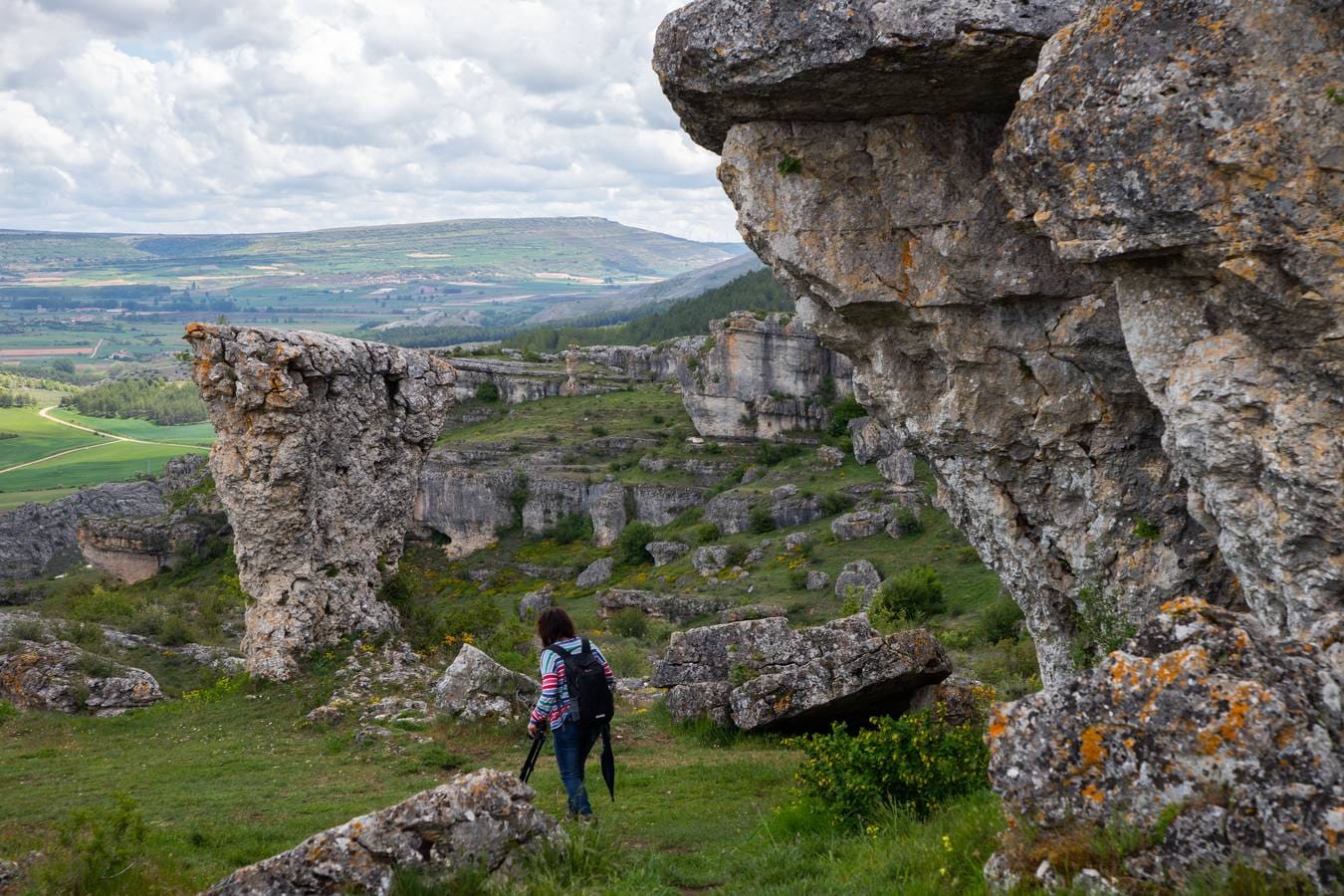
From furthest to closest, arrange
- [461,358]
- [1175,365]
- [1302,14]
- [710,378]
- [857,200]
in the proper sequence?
1. [461,358]
2. [710,378]
3. [857,200]
4. [1175,365]
5. [1302,14]

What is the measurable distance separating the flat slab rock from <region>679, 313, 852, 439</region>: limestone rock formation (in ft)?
206

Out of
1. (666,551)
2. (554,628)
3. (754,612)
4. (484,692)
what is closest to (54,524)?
(666,551)

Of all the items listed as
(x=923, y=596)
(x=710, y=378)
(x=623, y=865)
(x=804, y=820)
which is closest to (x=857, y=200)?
(x=804, y=820)

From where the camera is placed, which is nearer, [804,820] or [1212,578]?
[804,820]

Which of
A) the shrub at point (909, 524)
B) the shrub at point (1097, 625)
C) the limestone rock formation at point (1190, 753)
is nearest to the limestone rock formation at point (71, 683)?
the shrub at point (1097, 625)

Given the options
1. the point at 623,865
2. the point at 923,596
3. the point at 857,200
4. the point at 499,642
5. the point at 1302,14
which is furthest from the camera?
the point at 923,596

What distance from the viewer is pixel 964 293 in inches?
434

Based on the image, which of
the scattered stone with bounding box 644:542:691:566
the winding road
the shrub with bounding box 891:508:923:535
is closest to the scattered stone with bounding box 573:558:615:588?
the scattered stone with bounding box 644:542:691:566

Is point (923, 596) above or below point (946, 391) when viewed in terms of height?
below

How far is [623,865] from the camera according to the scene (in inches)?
300

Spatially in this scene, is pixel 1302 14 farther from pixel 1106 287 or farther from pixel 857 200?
pixel 857 200

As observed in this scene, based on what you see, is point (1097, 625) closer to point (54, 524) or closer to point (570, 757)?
point (570, 757)

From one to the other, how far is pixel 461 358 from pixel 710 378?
3373 cm

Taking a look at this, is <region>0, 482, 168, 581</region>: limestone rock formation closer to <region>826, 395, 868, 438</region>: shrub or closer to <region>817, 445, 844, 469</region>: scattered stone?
<region>817, 445, 844, 469</region>: scattered stone
